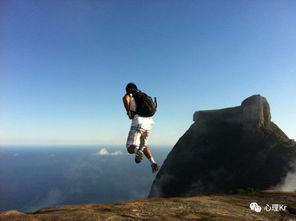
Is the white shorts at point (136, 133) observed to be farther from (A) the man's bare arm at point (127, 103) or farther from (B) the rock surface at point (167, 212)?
(B) the rock surface at point (167, 212)

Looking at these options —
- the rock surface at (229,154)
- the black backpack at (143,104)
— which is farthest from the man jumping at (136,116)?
the rock surface at (229,154)

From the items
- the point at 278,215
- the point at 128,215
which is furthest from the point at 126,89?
the point at 278,215

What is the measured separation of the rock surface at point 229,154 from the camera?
13725 cm

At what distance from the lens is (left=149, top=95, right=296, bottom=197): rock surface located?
13725 centimetres

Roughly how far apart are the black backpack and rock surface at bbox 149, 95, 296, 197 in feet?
445

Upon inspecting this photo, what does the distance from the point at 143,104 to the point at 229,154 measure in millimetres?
155730

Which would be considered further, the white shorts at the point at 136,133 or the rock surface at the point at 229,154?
the rock surface at the point at 229,154

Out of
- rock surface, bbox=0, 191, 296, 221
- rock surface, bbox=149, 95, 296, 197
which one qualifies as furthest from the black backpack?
rock surface, bbox=149, 95, 296, 197

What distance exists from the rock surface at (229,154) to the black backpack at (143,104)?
135535 mm

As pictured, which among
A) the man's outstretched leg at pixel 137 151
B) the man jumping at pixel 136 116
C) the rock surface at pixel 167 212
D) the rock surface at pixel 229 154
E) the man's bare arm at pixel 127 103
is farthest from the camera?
the rock surface at pixel 229 154

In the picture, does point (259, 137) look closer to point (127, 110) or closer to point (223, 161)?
point (223, 161)

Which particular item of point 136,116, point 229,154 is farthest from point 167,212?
point 229,154

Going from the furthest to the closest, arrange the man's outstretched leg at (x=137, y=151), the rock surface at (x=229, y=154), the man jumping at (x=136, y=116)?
1. the rock surface at (x=229, y=154)
2. the man's outstretched leg at (x=137, y=151)
3. the man jumping at (x=136, y=116)

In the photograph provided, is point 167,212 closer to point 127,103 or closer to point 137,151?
point 137,151
